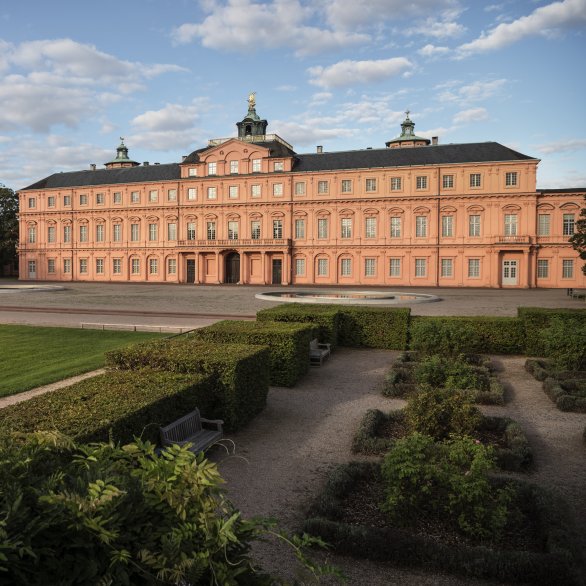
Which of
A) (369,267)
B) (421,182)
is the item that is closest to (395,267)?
(369,267)

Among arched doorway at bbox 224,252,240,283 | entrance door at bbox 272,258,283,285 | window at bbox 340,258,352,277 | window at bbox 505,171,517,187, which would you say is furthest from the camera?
arched doorway at bbox 224,252,240,283

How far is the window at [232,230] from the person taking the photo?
58156 mm

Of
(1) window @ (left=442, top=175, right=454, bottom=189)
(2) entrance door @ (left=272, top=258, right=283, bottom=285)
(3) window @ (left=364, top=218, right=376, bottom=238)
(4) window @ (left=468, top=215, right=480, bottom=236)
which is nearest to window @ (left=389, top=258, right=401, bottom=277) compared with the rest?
(3) window @ (left=364, top=218, right=376, bottom=238)

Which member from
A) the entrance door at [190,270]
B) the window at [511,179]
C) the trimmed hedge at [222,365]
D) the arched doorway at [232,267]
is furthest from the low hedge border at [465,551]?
the entrance door at [190,270]

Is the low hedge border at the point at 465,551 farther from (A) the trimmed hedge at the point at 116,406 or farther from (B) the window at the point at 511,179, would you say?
(B) the window at the point at 511,179

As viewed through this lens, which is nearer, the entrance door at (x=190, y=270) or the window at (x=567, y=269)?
the window at (x=567, y=269)

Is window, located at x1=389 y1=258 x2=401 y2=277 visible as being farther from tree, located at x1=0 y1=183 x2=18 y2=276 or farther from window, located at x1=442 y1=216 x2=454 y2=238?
tree, located at x1=0 y1=183 x2=18 y2=276

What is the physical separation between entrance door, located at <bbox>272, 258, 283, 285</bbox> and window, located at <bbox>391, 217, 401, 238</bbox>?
12214 millimetres

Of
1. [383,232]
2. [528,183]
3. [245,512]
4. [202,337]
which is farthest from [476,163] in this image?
[245,512]

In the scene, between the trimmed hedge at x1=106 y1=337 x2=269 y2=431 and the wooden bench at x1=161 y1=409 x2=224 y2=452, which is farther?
the trimmed hedge at x1=106 y1=337 x2=269 y2=431

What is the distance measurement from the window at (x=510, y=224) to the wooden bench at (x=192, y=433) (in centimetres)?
4870

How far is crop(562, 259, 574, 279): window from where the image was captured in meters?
50.0

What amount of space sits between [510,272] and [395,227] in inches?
470

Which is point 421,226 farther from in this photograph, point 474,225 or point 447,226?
point 474,225
